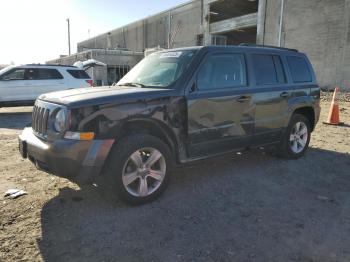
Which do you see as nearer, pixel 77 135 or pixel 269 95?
pixel 77 135

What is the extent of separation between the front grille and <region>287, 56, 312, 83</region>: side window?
4070 mm

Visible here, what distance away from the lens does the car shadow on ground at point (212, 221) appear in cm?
305

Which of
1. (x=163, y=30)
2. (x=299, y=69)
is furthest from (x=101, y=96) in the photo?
(x=163, y=30)

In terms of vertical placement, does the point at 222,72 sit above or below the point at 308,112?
above

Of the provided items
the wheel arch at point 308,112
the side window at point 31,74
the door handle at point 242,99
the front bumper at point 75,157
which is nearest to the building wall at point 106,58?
the side window at point 31,74

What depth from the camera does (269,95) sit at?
526 centimetres

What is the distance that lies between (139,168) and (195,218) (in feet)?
2.87

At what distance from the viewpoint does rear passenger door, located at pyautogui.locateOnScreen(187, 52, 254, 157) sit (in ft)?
14.3

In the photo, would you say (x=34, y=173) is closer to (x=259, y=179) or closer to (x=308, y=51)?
(x=259, y=179)

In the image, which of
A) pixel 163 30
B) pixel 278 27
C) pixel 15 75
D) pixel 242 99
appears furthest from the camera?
pixel 163 30

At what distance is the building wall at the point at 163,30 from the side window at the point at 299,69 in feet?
86.5

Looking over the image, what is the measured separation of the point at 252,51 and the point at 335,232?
2869mm

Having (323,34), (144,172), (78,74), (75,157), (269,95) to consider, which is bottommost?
(144,172)

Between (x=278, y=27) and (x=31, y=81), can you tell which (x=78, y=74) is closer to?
(x=31, y=81)
